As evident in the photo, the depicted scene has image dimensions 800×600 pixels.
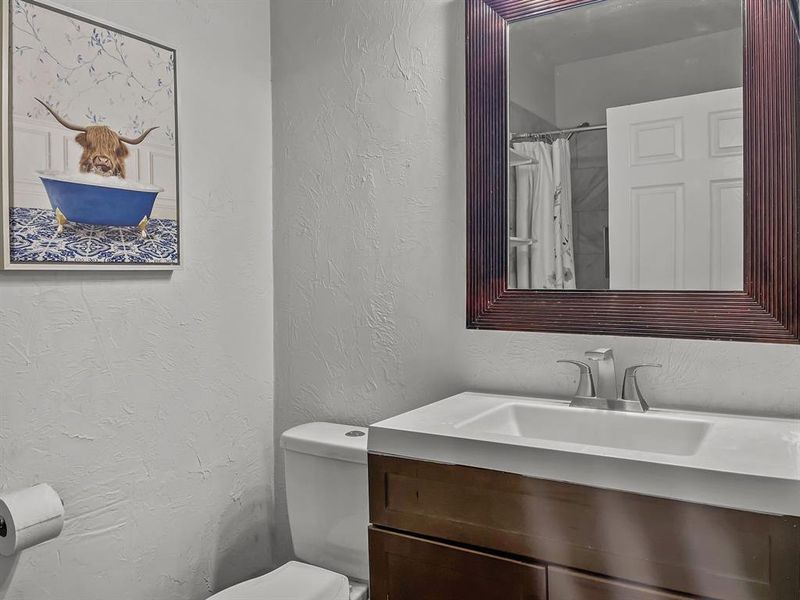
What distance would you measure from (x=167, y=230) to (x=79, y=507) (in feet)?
2.18

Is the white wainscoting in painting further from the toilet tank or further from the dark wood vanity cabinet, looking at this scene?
the dark wood vanity cabinet

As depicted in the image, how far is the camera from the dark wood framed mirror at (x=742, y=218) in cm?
124

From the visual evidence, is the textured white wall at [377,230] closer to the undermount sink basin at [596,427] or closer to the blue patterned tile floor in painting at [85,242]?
the undermount sink basin at [596,427]

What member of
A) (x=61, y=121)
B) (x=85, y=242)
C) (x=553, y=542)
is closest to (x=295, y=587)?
(x=553, y=542)

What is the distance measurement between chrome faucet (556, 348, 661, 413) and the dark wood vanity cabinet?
376 millimetres

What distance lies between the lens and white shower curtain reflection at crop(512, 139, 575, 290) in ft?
4.75

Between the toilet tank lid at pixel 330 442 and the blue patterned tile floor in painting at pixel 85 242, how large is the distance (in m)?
0.54

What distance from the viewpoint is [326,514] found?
5.12ft

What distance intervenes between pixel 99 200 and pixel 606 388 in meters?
1.18

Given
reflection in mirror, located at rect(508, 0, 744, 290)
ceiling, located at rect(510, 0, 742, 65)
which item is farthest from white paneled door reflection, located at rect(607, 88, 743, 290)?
ceiling, located at rect(510, 0, 742, 65)

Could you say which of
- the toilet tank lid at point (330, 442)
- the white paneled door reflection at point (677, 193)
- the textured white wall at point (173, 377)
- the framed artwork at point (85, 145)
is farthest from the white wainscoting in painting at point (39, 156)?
the white paneled door reflection at point (677, 193)

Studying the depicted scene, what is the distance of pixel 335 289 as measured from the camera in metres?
1.81

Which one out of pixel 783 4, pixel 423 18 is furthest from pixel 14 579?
pixel 783 4

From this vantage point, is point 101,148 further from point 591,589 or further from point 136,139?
point 591,589
